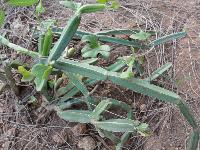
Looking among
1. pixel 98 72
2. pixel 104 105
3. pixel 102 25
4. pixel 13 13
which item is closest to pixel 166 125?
pixel 104 105

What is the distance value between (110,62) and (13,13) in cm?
60

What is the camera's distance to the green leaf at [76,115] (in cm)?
145

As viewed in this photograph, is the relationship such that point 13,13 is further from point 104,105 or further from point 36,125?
point 104,105

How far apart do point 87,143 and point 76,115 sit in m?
0.17

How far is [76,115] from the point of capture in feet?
4.85

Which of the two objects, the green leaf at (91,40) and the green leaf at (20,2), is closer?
the green leaf at (20,2)

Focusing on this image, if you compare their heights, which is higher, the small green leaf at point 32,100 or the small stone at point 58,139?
the small green leaf at point 32,100

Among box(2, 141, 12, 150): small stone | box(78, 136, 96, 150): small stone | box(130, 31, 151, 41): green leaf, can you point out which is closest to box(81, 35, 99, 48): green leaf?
box(130, 31, 151, 41): green leaf

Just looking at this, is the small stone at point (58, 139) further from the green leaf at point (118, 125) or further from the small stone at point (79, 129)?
the green leaf at point (118, 125)

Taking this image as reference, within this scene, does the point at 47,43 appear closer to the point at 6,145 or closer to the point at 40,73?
the point at 40,73

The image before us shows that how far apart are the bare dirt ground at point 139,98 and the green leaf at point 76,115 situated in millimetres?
116

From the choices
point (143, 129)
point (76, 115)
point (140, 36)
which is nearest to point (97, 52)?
point (140, 36)

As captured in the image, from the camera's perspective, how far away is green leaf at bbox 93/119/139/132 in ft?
4.41

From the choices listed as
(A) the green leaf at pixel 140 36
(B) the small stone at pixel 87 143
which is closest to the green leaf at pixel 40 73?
(B) the small stone at pixel 87 143
